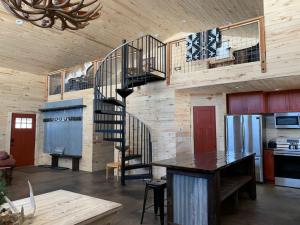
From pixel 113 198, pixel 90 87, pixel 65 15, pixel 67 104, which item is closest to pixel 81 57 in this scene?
pixel 90 87

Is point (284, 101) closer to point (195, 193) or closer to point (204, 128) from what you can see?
point (204, 128)

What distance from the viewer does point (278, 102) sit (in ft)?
18.5

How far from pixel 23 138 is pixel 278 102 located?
852 cm

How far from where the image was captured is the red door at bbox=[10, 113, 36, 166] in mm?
8195

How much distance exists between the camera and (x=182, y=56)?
806 centimetres

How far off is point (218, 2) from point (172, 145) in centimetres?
371

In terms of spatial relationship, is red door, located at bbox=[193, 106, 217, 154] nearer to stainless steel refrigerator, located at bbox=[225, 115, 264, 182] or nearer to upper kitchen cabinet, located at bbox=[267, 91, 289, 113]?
stainless steel refrigerator, located at bbox=[225, 115, 264, 182]

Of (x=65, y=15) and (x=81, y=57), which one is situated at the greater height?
(x=81, y=57)

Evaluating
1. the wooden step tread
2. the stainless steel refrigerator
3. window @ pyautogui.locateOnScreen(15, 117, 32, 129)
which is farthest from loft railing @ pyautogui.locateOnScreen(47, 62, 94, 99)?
the stainless steel refrigerator

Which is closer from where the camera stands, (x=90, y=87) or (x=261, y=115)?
(x=261, y=115)

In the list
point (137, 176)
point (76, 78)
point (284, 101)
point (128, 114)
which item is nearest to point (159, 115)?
point (128, 114)

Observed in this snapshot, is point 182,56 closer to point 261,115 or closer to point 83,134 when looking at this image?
point 261,115

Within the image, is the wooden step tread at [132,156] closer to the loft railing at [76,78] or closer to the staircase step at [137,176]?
the staircase step at [137,176]

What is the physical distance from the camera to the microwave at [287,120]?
517 cm
